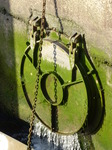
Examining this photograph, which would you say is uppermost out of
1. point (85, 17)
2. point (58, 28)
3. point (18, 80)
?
point (85, 17)

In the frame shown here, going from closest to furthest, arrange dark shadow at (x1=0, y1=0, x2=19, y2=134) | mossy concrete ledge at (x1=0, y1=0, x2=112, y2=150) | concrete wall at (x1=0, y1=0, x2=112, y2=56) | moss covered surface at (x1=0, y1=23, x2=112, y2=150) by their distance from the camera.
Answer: concrete wall at (x1=0, y1=0, x2=112, y2=56) < mossy concrete ledge at (x1=0, y1=0, x2=112, y2=150) < moss covered surface at (x1=0, y1=23, x2=112, y2=150) < dark shadow at (x1=0, y1=0, x2=19, y2=134)

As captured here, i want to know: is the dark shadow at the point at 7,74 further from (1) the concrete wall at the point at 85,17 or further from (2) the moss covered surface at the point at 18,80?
(1) the concrete wall at the point at 85,17

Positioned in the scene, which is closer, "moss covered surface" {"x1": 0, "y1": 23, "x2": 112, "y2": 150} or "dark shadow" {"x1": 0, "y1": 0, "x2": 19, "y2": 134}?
"moss covered surface" {"x1": 0, "y1": 23, "x2": 112, "y2": 150}

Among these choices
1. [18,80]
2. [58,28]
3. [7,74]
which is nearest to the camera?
[58,28]

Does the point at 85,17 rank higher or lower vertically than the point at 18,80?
higher

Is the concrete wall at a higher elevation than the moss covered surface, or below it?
higher

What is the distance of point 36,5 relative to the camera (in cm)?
555

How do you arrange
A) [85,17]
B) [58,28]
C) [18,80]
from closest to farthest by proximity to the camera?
[85,17]
[58,28]
[18,80]

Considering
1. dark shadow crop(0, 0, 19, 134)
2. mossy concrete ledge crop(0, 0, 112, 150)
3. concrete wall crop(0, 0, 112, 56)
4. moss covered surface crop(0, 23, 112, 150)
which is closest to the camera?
concrete wall crop(0, 0, 112, 56)

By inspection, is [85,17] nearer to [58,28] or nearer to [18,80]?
[58,28]

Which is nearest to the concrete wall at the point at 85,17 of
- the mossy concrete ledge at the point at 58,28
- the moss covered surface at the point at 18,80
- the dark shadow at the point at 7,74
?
the mossy concrete ledge at the point at 58,28

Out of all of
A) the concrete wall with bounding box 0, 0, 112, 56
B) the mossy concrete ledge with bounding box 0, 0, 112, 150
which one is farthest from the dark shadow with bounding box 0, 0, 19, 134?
the concrete wall with bounding box 0, 0, 112, 56

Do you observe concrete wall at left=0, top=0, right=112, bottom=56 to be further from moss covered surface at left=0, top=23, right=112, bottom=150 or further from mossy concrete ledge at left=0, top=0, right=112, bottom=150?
moss covered surface at left=0, top=23, right=112, bottom=150

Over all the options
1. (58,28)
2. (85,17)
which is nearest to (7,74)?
(58,28)
